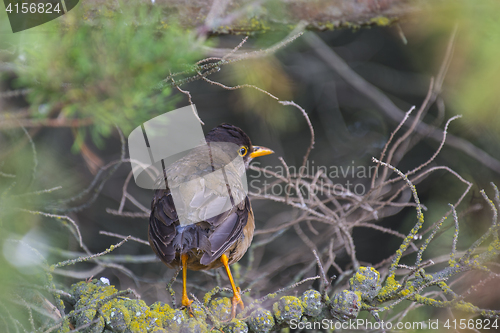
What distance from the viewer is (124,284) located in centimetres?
352

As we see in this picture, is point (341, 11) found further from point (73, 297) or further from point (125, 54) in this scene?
point (73, 297)

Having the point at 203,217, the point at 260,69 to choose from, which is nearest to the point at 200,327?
the point at 203,217

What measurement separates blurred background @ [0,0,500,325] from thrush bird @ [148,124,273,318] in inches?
15.3

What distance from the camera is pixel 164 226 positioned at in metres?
2.34

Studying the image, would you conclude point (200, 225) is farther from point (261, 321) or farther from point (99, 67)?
point (99, 67)

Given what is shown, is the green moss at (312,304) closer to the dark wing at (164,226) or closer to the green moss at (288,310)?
the green moss at (288,310)

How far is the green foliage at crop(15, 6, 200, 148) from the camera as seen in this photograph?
5.01 feet

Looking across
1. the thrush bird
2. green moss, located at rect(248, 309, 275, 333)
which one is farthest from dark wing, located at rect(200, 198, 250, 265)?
green moss, located at rect(248, 309, 275, 333)

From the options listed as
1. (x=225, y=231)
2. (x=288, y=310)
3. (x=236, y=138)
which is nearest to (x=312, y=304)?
(x=288, y=310)

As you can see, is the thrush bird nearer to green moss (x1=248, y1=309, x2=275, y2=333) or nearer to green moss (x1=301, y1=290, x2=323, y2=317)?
green moss (x1=248, y1=309, x2=275, y2=333)

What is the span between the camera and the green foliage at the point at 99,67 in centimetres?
153

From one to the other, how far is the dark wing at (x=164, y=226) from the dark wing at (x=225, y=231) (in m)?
0.20

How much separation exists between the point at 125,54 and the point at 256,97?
1.95 metres

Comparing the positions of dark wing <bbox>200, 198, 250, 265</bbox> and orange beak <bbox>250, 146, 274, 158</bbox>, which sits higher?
dark wing <bbox>200, 198, 250, 265</bbox>
